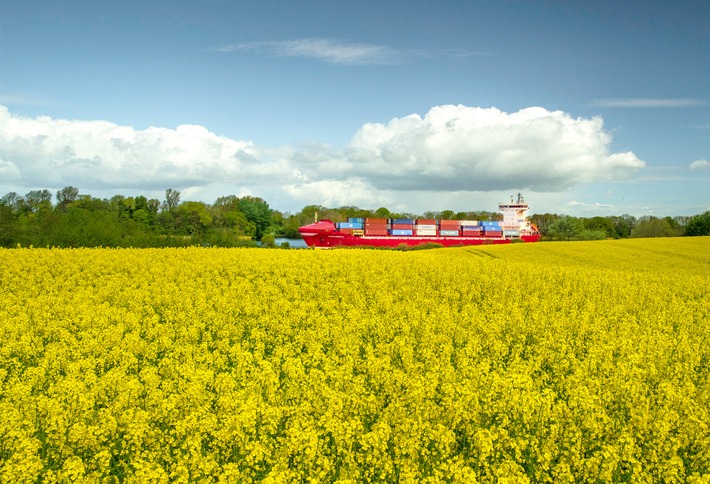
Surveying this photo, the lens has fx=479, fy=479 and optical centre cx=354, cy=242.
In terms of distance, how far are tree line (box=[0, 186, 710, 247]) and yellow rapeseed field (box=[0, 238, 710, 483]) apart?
873 inches

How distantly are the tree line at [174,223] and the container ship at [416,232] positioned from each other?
24.9 ft

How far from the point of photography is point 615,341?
11539mm

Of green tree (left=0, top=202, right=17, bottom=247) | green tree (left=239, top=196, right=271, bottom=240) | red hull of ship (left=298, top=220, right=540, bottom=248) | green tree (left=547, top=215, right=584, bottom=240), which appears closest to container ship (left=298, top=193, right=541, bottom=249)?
red hull of ship (left=298, top=220, right=540, bottom=248)

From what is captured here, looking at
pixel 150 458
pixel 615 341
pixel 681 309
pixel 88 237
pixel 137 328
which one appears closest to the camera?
pixel 150 458

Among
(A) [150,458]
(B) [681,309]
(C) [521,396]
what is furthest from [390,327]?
(B) [681,309]

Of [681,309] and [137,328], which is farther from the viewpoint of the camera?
[681,309]

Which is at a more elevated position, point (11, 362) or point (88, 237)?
point (88, 237)

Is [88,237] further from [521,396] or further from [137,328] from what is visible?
[521,396]

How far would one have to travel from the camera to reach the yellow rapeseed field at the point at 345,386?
581 centimetres

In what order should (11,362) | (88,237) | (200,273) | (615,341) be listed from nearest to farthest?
(11,362) → (615,341) → (200,273) → (88,237)

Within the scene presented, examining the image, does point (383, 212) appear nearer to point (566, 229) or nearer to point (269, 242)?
point (566, 229)

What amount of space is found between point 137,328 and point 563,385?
10.1 meters

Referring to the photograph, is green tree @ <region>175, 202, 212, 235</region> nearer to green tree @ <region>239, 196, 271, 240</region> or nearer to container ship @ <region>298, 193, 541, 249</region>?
green tree @ <region>239, 196, 271, 240</region>

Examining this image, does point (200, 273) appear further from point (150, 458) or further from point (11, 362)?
point (150, 458)
